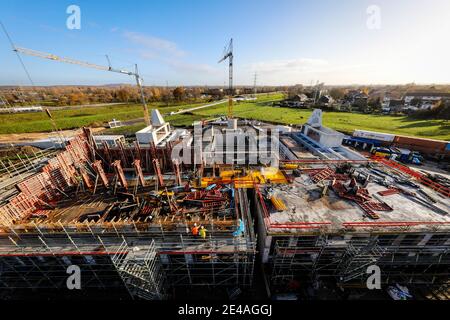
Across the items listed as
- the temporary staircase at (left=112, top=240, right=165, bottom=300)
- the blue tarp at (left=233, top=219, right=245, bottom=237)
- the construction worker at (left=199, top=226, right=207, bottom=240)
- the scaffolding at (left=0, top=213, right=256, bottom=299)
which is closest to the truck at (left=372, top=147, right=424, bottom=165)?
the blue tarp at (left=233, top=219, right=245, bottom=237)

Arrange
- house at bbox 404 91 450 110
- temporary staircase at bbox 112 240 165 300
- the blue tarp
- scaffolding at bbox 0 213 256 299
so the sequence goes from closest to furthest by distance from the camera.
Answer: temporary staircase at bbox 112 240 165 300, scaffolding at bbox 0 213 256 299, the blue tarp, house at bbox 404 91 450 110

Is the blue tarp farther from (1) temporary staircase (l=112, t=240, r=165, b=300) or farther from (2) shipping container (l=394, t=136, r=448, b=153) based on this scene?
(2) shipping container (l=394, t=136, r=448, b=153)

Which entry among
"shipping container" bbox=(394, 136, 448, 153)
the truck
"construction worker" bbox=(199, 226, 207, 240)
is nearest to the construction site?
"construction worker" bbox=(199, 226, 207, 240)

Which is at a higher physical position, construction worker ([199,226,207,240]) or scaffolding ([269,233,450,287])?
construction worker ([199,226,207,240])

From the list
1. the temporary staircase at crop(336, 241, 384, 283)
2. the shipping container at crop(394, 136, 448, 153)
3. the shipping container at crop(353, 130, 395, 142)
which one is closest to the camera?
the temporary staircase at crop(336, 241, 384, 283)

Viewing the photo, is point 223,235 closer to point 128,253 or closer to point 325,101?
point 128,253

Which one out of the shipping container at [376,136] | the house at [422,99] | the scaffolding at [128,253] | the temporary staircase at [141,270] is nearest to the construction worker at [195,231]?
the scaffolding at [128,253]

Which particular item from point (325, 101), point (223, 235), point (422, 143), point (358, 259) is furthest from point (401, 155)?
point (325, 101)

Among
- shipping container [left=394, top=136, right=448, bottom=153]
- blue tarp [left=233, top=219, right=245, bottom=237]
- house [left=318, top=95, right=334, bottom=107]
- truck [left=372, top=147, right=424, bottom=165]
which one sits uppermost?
house [left=318, top=95, right=334, bottom=107]

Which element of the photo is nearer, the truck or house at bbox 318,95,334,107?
the truck

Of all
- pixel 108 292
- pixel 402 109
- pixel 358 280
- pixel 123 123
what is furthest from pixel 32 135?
pixel 402 109
